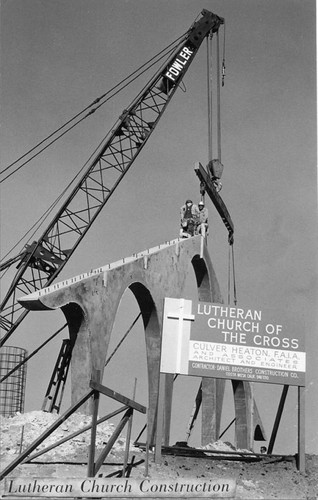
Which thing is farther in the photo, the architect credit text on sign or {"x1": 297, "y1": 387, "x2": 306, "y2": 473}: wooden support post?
{"x1": 297, "y1": 387, "x2": 306, "y2": 473}: wooden support post

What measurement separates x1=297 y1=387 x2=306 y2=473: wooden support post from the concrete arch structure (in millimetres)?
5826

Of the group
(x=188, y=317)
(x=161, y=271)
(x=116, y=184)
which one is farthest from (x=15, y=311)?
(x=188, y=317)

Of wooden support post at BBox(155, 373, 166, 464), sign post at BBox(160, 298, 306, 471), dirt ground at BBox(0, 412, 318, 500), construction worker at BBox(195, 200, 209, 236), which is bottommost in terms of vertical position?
dirt ground at BBox(0, 412, 318, 500)

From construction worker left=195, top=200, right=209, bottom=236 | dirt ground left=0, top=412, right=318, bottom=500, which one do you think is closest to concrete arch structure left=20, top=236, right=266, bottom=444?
construction worker left=195, top=200, right=209, bottom=236

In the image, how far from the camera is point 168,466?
21781mm

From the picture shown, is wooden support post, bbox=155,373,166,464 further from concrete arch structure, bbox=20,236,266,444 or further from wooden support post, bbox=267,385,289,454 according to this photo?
wooden support post, bbox=267,385,289,454

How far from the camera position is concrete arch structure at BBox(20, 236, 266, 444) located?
24797 millimetres

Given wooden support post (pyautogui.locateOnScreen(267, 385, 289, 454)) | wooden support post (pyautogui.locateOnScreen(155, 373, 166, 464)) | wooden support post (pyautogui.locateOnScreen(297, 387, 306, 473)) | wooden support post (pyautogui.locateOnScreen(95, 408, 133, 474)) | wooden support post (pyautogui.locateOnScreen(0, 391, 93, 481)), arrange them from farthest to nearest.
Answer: wooden support post (pyautogui.locateOnScreen(267, 385, 289, 454)) < wooden support post (pyautogui.locateOnScreen(297, 387, 306, 473)) < wooden support post (pyautogui.locateOnScreen(155, 373, 166, 464)) < wooden support post (pyautogui.locateOnScreen(95, 408, 133, 474)) < wooden support post (pyautogui.locateOnScreen(0, 391, 93, 481))

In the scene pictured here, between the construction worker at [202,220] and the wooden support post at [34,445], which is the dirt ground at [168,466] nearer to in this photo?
the wooden support post at [34,445]

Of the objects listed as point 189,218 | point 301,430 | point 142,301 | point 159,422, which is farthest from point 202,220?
point 159,422

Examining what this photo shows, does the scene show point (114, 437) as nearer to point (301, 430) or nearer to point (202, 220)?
point (301, 430)

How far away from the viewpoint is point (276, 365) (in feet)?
78.3

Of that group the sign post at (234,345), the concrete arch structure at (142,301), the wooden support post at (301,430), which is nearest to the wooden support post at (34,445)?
the sign post at (234,345)

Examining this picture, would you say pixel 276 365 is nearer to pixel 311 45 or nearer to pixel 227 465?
pixel 227 465
